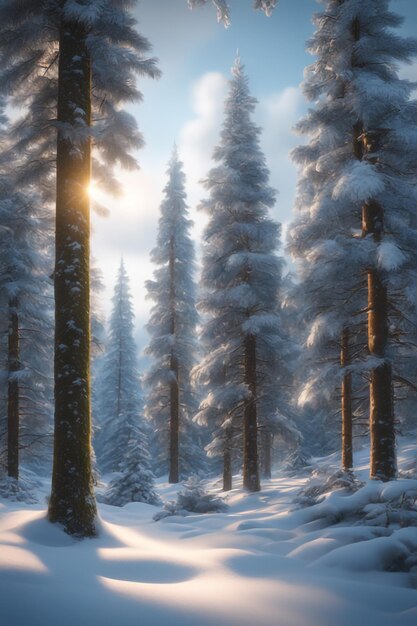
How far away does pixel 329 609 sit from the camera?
111 inches

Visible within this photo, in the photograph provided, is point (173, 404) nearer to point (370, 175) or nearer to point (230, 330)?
point (230, 330)

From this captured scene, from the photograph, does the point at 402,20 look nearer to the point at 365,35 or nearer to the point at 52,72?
the point at 365,35

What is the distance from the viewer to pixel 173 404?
20.5 m

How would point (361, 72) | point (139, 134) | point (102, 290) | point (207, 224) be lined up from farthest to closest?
point (102, 290) < point (207, 224) < point (361, 72) < point (139, 134)

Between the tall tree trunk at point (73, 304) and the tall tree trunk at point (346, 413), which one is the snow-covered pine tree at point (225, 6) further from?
the tall tree trunk at point (346, 413)

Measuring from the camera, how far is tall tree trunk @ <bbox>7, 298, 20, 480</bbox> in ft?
43.3

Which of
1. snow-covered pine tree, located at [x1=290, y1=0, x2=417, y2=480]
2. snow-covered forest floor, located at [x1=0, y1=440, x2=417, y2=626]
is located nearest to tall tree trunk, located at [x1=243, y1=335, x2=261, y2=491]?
snow-covered pine tree, located at [x1=290, y1=0, x2=417, y2=480]

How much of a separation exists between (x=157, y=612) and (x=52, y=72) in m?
9.31

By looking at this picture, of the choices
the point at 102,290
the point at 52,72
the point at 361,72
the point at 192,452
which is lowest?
the point at 192,452

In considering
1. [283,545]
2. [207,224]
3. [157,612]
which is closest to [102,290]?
[207,224]

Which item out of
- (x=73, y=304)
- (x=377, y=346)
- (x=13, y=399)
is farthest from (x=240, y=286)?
(x=13, y=399)

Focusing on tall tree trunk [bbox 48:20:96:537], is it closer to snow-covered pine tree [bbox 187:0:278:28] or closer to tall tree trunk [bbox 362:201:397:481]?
snow-covered pine tree [bbox 187:0:278:28]

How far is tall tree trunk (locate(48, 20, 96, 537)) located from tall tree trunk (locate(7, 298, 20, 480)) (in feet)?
29.2

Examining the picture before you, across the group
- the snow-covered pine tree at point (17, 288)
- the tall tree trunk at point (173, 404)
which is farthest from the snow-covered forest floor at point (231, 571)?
the tall tree trunk at point (173, 404)
